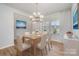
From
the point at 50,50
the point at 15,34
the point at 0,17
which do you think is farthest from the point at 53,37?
the point at 0,17

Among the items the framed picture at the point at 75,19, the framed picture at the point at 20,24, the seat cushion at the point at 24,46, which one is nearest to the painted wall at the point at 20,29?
the framed picture at the point at 20,24

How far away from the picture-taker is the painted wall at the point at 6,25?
4.81ft

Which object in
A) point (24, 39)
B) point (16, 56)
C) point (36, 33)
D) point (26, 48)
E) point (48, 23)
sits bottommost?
point (16, 56)

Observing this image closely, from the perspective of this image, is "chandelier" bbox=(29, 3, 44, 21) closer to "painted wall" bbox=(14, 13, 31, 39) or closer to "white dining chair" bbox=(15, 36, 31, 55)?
"painted wall" bbox=(14, 13, 31, 39)

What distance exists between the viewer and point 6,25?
1.49 m

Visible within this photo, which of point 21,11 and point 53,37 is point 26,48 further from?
point 21,11

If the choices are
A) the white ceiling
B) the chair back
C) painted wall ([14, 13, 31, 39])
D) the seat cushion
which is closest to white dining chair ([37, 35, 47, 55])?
the chair back

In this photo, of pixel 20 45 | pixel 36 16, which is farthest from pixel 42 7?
pixel 20 45

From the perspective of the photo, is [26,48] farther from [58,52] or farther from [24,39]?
[58,52]

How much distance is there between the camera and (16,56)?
4.86 feet

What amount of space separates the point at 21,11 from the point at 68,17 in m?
0.77

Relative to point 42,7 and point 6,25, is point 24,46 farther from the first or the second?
point 42,7

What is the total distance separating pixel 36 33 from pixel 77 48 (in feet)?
2.28

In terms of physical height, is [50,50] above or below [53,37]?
below
